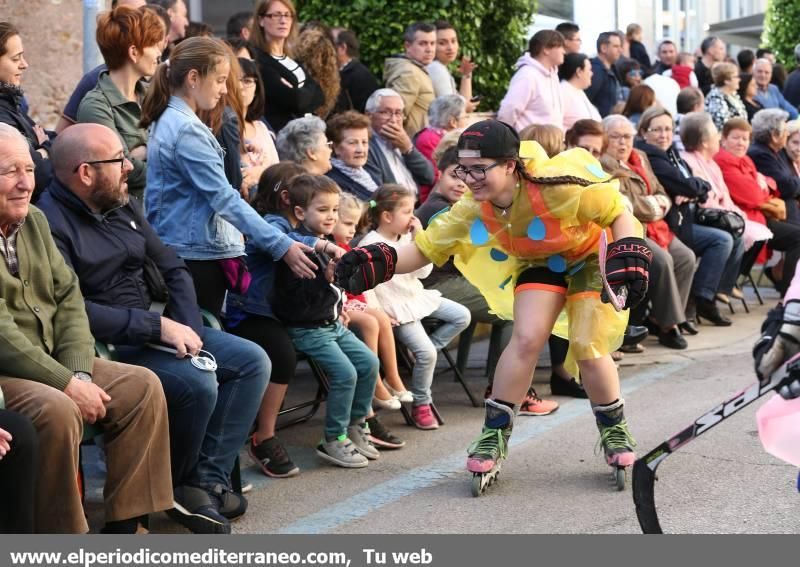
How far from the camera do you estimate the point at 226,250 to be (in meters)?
6.29

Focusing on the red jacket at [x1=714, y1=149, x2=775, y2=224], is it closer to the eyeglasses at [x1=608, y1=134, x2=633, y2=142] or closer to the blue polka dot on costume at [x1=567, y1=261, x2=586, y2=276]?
the eyeglasses at [x1=608, y1=134, x2=633, y2=142]

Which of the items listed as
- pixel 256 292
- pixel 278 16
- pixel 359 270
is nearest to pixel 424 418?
pixel 256 292

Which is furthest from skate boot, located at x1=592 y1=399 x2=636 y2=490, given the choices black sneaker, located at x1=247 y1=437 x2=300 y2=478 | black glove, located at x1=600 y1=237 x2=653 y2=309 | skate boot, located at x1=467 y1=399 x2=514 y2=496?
black sneaker, located at x1=247 y1=437 x2=300 y2=478

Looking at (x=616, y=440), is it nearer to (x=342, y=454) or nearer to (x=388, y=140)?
(x=342, y=454)

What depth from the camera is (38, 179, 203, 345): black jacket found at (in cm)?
538

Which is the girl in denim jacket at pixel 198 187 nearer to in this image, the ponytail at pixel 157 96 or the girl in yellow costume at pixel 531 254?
the ponytail at pixel 157 96

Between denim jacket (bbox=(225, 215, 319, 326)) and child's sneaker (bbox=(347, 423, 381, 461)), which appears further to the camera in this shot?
child's sneaker (bbox=(347, 423, 381, 461))

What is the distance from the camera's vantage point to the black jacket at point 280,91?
900 cm

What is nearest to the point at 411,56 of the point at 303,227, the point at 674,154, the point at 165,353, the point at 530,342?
the point at 674,154

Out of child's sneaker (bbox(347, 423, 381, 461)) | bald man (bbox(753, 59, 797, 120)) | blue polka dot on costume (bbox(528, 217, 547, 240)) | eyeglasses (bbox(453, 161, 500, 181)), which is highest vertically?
eyeglasses (bbox(453, 161, 500, 181))

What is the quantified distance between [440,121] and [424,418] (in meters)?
3.29

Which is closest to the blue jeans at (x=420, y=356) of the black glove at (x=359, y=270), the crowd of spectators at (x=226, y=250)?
the crowd of spectators at (x=226, y=250)

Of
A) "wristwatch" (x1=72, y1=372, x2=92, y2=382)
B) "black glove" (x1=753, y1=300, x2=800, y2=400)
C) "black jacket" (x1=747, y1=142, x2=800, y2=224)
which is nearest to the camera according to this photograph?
"black glove" (x1=753, y1=300, x2=800, y2=400)

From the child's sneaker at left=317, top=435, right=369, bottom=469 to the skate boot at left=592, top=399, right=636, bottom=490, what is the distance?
118 centimetres
